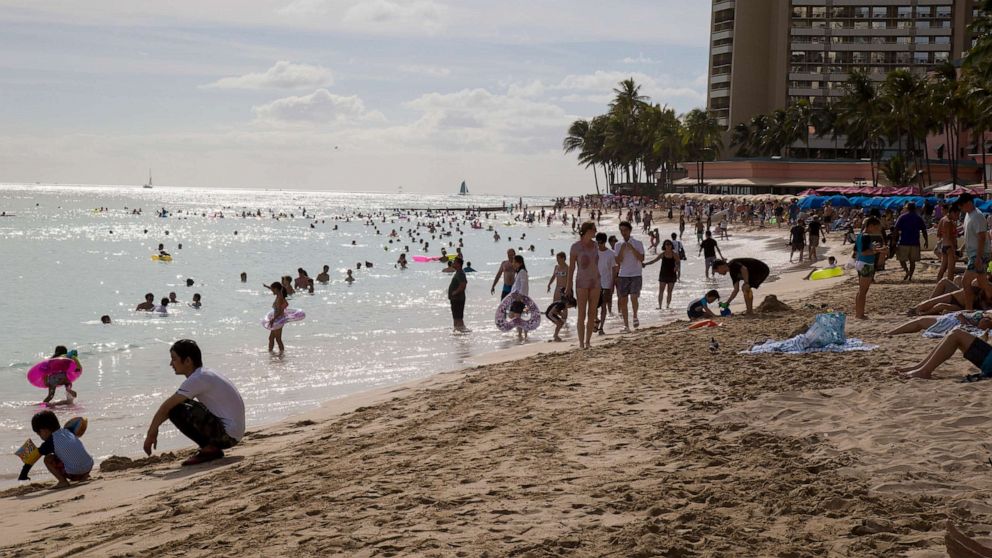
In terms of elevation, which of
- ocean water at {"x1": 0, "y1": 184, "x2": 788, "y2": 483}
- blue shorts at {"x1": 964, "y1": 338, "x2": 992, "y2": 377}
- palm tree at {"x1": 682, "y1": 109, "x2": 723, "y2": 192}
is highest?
palm tree at {"x1": 682, "y1": 109, "x2": 723, "y2": 192}

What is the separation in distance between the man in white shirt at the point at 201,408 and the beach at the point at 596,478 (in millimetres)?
202

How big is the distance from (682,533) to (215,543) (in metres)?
2.37

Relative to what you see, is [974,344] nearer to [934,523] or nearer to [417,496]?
[934,523]

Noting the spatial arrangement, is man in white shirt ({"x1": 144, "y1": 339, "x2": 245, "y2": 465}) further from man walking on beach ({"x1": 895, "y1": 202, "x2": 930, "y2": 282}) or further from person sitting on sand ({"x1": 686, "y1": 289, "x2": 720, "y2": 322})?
man walking on beach ({"x1": 895, "y1": 202, "x2": 930, "y2": 282})

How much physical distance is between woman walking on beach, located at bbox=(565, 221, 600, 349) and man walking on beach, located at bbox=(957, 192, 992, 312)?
4211 millimetres

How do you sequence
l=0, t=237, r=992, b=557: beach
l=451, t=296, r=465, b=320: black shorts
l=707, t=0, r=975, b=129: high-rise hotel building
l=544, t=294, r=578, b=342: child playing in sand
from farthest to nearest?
l=707, t=0, r=975, b=129: high-rise hotel building < l=451, t=296, r=465, b=320: black shorts < l=544, t=294, r=578, b=342: child playing in sand < l=0, t=237, r=992, b=557: beach

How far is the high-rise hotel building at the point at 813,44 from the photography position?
90.6m

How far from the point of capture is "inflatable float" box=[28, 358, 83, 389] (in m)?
11.8

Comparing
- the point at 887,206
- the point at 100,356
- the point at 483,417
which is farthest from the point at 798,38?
the point at 483,417

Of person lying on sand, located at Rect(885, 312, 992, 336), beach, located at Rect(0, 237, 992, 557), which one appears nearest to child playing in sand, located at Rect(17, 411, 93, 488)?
beach, located at Rect(0, 237, 992, 557)

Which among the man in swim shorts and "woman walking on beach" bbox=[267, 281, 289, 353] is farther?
"woman walking on beach" bbox=[267, 281, 289, 353]

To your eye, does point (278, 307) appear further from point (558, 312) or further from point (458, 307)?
point (558, 312)

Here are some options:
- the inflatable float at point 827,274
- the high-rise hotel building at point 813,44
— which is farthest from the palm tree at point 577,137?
the inflatable float at point 827,274

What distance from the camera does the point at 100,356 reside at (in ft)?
55.9
